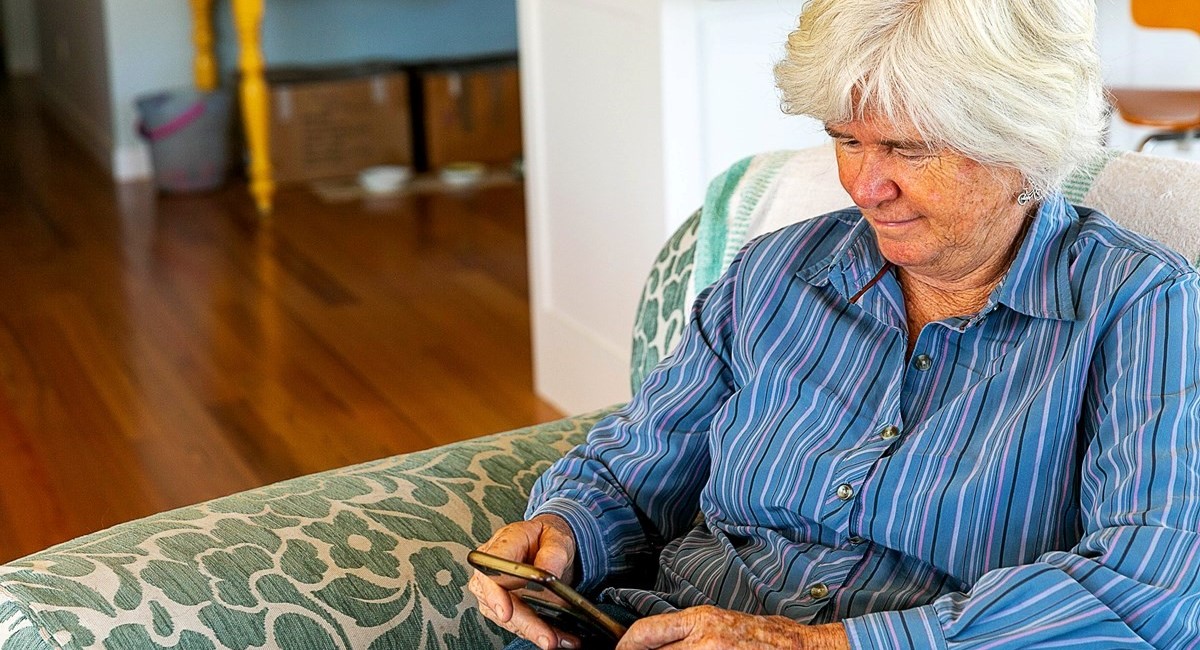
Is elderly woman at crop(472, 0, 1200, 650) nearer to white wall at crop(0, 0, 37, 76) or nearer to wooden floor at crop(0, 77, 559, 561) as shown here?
wooden floor at crop(0, 77, 559, 561)

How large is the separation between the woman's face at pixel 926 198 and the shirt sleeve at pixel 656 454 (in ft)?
0.70

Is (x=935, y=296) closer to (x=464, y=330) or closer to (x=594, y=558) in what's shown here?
(x=594, y=558)

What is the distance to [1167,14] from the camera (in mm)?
2918

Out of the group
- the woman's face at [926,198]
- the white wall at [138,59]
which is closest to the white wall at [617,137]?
the woman's face at [926,198]

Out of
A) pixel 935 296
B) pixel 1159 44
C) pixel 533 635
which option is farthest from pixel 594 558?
pixel 1159 44

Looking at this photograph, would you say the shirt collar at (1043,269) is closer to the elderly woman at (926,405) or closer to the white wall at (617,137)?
the elderly woman at (926,405)

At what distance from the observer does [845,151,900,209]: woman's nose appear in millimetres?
1134

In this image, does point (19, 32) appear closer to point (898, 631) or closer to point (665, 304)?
point (665, 304)

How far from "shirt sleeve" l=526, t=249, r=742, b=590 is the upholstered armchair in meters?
0.10

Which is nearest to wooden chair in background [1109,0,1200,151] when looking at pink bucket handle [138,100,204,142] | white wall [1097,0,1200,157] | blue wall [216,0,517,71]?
white wall [1097,0,1200,157]

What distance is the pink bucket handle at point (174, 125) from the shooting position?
4.60 m

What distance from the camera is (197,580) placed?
1228 mm

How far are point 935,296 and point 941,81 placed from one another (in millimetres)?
217

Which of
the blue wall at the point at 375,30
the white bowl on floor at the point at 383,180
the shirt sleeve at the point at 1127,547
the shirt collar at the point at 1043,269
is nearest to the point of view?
the shirt sleeve at the point at 1127,547
